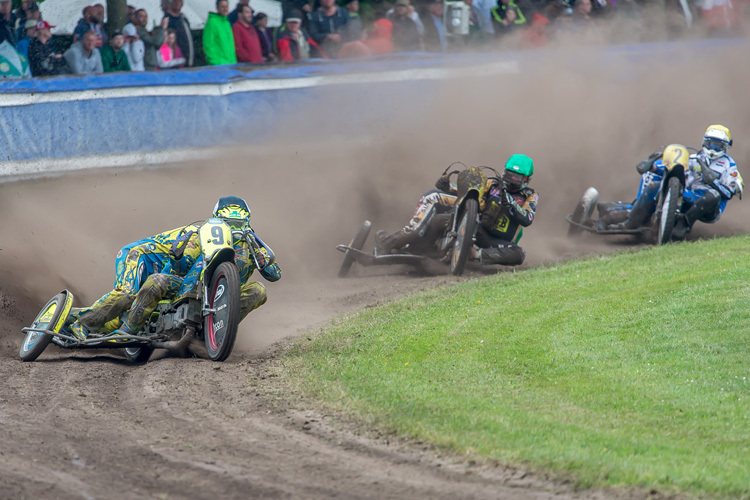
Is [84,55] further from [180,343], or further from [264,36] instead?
[180,343]

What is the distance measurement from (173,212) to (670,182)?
8.13 m

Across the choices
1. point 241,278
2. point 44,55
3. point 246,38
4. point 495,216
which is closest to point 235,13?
point 246,38

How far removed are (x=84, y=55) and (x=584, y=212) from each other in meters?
8.94

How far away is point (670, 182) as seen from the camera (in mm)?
15312

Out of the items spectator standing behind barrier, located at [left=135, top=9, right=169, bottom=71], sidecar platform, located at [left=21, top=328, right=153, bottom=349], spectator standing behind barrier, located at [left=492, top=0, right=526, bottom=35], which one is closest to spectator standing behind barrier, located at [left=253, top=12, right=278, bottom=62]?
spectator standing behind barrier, located at [left=135, top=9, right=169, bottom=71]

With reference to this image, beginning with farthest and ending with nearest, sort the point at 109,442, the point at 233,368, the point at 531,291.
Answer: the point at 531,291
the point at 233,368
the point at 109,442

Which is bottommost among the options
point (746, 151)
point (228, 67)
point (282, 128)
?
point (746, 151)

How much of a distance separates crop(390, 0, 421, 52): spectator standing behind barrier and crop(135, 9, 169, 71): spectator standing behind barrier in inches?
205

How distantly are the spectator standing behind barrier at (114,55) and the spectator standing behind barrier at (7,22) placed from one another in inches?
57.3

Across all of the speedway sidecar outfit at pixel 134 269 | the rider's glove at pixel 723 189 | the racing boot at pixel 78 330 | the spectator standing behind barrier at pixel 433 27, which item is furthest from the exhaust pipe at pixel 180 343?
the spectator standing behind barrier at pixel 433 27

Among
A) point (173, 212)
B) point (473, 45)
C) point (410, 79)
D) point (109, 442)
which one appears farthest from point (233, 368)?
point (473, 45)

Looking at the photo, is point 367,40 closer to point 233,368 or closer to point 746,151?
point 746,151

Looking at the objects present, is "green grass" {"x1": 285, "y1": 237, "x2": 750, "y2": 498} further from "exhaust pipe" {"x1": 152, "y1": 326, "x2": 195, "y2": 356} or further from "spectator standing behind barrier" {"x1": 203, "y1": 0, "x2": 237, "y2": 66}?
"spectator standing behind barrier" {"x1": 203, "y1": 0, "x2": 237, "y2": 66}

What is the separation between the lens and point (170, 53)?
1666cm
